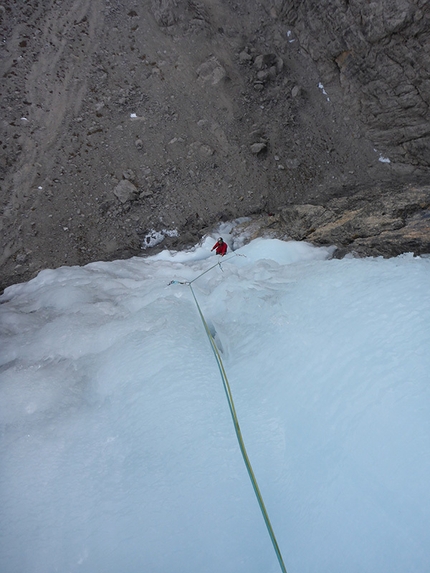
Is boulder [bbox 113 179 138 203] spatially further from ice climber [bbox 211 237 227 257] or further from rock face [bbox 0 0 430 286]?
ice climber [bbox 211 237 227 257]

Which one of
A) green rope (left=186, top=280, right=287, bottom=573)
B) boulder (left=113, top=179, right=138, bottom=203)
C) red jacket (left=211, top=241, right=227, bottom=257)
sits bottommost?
green rope (left=186, top=280, right=287, bottom=573)

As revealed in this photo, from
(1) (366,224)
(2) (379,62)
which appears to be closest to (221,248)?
(1) (366,224)

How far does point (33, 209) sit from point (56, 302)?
4136 mm

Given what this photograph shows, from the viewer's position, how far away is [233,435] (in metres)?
2.44

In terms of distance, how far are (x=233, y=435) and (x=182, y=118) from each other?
27.2ft

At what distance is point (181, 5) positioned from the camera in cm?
894

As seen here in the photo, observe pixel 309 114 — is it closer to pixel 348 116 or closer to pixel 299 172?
pixel 348 116

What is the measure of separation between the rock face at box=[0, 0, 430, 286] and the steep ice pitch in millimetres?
4711

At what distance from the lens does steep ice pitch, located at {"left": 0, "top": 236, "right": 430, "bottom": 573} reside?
1.93 m

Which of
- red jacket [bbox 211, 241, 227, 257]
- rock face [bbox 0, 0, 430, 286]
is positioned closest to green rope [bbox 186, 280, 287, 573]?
red jacket [bbox 211, 241, 227, 257]

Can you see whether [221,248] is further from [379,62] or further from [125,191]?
[379,62]

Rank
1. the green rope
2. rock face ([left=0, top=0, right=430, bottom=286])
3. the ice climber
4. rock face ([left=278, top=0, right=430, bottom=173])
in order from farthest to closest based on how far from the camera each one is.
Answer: rock face ([left=0, top=0, right=430, bottom=286]), rock face ([left=278, top=0, right=430, bottom=173]), the ice climber, the green rope

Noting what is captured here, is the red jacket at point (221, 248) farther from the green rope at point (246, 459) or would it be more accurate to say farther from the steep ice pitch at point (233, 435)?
the green rope at point (246, 459)

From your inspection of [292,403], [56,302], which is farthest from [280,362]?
[56,302]
